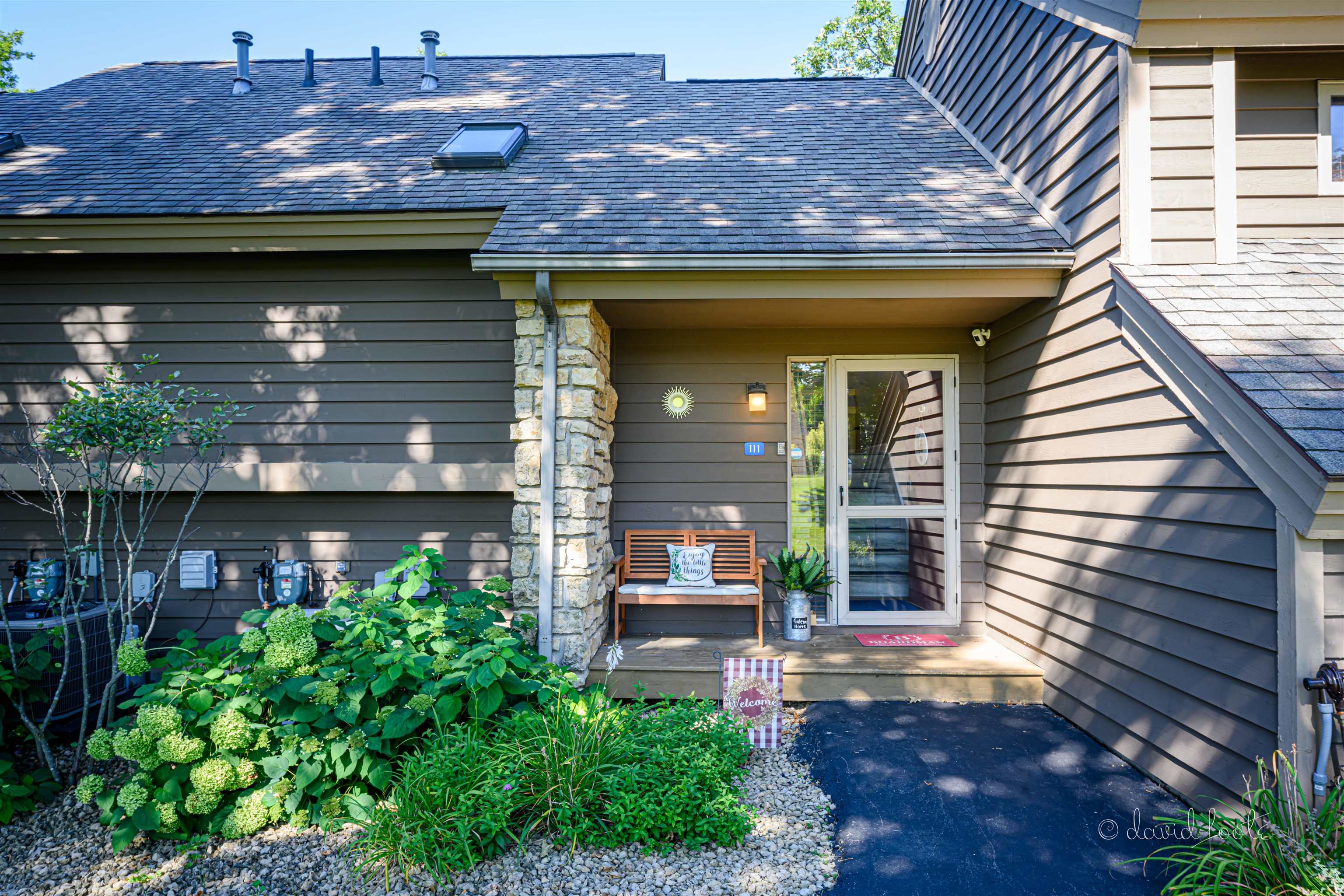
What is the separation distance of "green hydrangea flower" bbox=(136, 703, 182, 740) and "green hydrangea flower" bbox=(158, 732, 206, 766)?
3 cm

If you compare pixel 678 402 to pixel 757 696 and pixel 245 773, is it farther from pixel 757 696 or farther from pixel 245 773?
pixel 245 773

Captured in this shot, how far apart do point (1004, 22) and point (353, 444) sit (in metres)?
5.39

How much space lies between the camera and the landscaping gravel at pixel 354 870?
252 cm

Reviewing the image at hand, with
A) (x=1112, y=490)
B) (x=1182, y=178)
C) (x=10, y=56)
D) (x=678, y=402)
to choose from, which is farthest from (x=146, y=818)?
(x=10, y=56)

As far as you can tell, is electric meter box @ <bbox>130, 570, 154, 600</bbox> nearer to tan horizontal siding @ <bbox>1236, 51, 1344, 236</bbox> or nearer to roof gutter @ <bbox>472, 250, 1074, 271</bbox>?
roof gutter @ <bbox>472, 250, 1074, 271</bbox>

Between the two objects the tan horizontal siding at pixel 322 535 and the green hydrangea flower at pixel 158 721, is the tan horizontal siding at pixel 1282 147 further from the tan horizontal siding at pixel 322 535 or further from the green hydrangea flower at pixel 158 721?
the green hydrangea flower at pixel 158 721

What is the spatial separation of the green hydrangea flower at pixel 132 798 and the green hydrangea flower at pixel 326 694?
686 millimetres

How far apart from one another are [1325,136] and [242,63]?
8666 millimetres

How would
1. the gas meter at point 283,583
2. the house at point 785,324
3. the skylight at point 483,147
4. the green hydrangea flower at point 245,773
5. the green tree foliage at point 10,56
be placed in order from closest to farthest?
the green hydrangea flower at point 245,773 → the house at point 785,324 → the gas meter at point 283,583 → the skylight at point 483,147 → the green tree foliage at point 10,56

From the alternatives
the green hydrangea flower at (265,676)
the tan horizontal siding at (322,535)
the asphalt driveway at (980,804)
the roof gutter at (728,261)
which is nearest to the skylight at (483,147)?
the roof gutter at (728,261)

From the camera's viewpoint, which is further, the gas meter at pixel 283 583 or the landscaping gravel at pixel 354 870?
the gas meter at pixel 283 583

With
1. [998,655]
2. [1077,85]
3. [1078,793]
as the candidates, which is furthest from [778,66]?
[1078,793]

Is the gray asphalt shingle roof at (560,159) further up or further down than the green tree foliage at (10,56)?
further down

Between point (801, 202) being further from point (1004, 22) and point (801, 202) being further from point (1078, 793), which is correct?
point (1078, 793)
